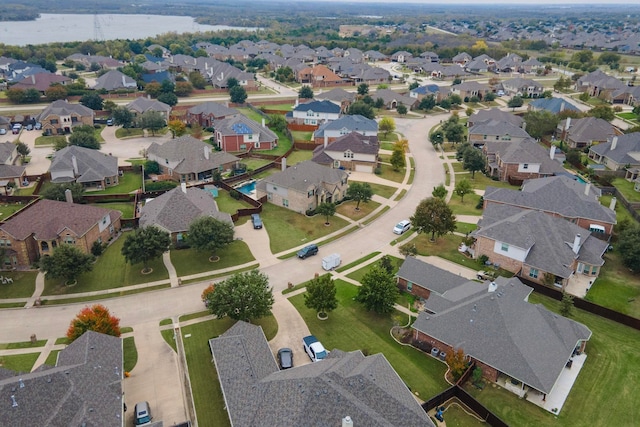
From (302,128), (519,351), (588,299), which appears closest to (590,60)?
(302,128)

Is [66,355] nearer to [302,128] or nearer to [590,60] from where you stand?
[302,128]

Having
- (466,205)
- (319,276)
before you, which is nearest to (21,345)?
(319,276)

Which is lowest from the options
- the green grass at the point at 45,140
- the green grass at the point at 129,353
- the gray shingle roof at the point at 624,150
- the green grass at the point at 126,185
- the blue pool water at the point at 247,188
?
the green grass at the point at 45,140

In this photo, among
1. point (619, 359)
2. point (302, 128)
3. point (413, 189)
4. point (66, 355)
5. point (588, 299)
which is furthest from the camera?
point (302, 128)

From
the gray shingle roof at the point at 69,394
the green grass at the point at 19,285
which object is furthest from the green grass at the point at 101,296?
the gray shingle roof at the point at 69,394

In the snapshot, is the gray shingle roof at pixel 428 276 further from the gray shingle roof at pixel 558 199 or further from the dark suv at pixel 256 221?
the gray shingle roof at pixel 558 199

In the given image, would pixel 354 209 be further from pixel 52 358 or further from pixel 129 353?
pixel 52 358
